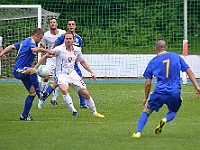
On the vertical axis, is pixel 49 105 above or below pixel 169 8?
below

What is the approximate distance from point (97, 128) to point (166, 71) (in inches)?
76.2

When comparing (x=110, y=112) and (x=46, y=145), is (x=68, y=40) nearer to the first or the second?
(x=110, y=112)

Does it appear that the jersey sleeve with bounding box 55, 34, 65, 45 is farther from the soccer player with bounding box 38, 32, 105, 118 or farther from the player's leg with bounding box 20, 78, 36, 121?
the player's leg with bounding box 20, 78, 36, 121

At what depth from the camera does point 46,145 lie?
10.7 m

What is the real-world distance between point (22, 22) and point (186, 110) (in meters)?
12.4

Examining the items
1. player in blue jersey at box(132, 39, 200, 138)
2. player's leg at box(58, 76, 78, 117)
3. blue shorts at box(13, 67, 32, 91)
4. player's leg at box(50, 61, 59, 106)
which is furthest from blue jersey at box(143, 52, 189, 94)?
player's leg at box(50, 61, 59, 106)

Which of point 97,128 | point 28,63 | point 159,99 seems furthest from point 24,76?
point 159,99

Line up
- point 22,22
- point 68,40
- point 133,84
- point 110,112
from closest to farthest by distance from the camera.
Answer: point 68,40, point 110,112, point 133,84, point 22,22

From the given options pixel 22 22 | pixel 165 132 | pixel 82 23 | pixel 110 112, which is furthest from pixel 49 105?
pixel 82 23

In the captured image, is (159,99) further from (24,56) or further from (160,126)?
(24,56)

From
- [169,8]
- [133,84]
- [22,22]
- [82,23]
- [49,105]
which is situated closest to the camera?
[49,105]

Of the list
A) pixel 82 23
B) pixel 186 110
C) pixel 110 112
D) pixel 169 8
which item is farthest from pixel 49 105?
pixel 169 8

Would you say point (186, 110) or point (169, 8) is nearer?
point (186, 110)

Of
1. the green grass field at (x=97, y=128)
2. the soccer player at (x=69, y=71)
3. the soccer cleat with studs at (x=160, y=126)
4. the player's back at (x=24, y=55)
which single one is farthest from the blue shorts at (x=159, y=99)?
the player's back at (x=24, y=55)
